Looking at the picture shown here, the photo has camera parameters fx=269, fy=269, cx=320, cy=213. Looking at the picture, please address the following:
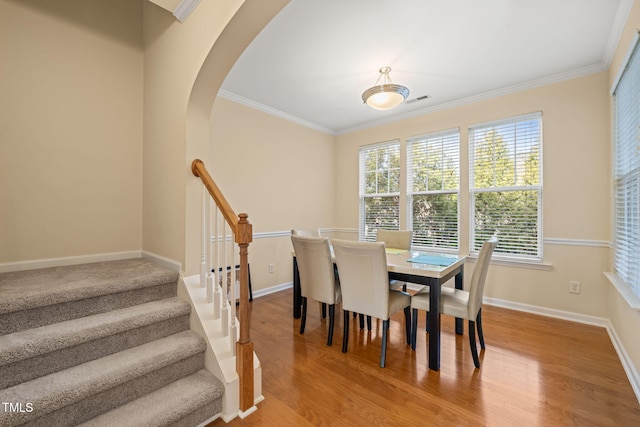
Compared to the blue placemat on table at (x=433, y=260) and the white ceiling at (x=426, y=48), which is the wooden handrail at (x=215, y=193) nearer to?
the white ceiling at (x=426, y=48)

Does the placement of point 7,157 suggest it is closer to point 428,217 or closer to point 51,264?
point 51,264

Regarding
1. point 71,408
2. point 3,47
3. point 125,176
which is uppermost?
point 3,47

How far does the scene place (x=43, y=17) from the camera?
1.99m

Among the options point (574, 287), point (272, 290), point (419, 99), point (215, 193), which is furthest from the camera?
point (272, 290)

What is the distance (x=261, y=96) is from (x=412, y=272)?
2.88 m

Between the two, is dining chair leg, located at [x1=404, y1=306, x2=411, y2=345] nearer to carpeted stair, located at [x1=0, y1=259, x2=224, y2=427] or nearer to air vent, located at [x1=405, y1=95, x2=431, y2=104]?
carpeted stair, located at [x1=0, y1=259, x2=224, y2=427]

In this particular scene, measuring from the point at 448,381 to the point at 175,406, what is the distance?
1711 mm

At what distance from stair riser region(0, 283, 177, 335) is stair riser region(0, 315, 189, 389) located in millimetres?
237

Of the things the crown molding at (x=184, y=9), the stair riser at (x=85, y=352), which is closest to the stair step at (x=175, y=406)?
the stair riser at (x=85, y=352)

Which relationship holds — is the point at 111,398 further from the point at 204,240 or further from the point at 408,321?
the point at 408,321

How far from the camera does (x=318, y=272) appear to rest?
7.99ft

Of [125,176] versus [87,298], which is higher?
[125,176]

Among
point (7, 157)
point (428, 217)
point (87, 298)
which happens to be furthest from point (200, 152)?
point (428, 217)

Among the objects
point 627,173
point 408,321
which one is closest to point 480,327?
point 408,321
